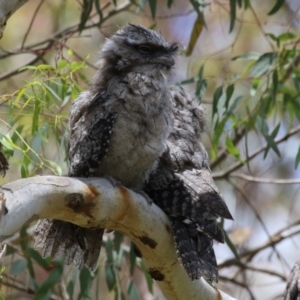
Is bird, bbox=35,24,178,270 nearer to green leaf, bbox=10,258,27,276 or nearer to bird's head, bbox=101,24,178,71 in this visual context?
bird's head, bbox=101,24,178,71

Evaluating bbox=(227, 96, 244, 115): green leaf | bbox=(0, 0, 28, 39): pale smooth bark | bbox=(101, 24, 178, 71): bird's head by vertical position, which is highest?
bbox=(0, 0, 28, 39): pale smooth bark

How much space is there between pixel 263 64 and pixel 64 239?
1.87 m

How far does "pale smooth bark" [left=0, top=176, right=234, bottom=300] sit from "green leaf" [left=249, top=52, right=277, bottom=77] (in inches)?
64.0

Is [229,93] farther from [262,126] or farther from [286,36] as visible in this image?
[286,36]

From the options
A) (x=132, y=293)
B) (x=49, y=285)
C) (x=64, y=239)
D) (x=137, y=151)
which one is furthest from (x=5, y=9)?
(x=132, y=293)

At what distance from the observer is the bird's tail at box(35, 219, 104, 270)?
11.3ft

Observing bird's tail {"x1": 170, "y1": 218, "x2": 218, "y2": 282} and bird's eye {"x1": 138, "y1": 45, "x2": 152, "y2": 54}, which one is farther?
bird's eye {"x1": 138, "y1": 45, "x2": 152, "y2": 54}

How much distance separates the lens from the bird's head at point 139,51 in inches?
138

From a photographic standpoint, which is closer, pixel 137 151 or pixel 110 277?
pixel 137 151

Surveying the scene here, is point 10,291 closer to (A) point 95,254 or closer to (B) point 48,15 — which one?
(A) point 95,254

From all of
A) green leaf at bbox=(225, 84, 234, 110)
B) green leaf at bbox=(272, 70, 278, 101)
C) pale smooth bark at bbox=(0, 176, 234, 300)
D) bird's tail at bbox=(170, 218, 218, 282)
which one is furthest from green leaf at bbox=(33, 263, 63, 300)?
green leaf at bbox=(272, 70, 278, 101)

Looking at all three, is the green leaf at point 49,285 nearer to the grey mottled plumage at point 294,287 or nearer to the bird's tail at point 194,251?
the bird's tail at point 194,251

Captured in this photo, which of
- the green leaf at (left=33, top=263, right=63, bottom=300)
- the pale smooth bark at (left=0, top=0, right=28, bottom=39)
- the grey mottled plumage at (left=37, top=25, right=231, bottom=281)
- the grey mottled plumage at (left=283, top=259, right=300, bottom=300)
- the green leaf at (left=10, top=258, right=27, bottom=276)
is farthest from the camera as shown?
the green leaf at (left=10, top=258, right=27, bottom=276)

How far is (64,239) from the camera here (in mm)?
3471
